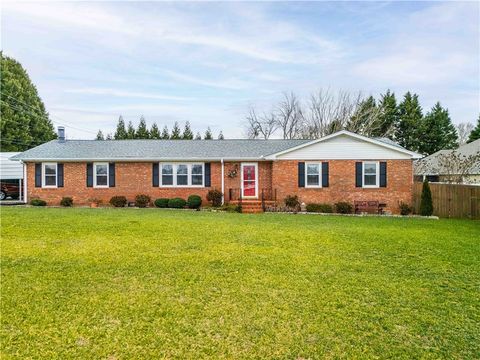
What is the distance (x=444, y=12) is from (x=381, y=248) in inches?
419

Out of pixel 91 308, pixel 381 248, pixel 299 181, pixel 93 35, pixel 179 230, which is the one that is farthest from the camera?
pixel 299 181

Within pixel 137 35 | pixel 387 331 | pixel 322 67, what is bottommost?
pixel 387 331

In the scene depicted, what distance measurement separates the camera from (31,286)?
5875 millimetres

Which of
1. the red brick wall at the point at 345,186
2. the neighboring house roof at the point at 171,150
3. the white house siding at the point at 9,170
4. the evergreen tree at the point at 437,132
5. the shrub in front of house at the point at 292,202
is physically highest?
the evergreen tree at the point at 437,132

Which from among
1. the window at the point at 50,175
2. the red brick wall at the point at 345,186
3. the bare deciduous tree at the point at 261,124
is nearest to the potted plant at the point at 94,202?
the window at the point at 50,175

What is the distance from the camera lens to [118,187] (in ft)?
70.7

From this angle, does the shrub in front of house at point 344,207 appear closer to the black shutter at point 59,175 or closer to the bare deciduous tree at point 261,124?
the black shutter at point 59,175

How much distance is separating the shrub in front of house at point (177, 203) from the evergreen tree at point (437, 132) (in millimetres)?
31580

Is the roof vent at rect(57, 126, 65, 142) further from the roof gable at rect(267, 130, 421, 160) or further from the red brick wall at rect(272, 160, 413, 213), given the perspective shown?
the red brick wall at rect(272, 160, 413, 213)

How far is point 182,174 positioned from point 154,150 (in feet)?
8.21

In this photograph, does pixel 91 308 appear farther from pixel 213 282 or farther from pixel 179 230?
pixel 179 230

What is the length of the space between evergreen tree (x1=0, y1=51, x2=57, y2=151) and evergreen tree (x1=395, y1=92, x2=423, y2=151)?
134 feet

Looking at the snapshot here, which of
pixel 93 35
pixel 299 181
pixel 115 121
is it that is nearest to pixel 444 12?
pixel 299 181

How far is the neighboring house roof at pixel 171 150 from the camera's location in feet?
66.9
